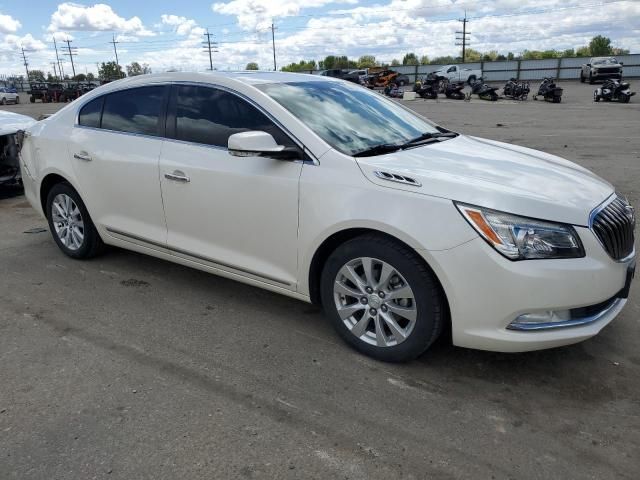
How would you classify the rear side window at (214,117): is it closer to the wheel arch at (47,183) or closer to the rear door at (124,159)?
the rear door at (124,159)

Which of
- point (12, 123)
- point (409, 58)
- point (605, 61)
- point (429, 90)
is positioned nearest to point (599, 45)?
point (409, 58)

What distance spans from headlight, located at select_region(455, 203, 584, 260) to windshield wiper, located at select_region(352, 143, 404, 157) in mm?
839

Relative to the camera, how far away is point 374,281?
10.4 feet

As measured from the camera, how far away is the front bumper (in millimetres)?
2727

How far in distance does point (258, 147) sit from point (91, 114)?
2210mm

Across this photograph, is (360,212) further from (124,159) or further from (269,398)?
(124,159)

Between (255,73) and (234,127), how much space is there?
740 millimetres

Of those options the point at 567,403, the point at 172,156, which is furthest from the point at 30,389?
the point at 567,403

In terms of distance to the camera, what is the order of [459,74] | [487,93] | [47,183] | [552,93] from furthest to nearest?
1. [459,74]
2. [487,93]
3. [552,93]
4. [47,183]

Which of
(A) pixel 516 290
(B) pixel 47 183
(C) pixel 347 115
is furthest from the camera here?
(B) pixel 47 183

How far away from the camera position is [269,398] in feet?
9.61

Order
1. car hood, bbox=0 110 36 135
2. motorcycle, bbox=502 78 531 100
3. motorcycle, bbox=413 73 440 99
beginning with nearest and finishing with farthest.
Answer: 1. car hood, bbox=0 110 36 135
2. motorcycle, bbox=502 78 531 100
3. motorcycle, bbox=413 73 440 99

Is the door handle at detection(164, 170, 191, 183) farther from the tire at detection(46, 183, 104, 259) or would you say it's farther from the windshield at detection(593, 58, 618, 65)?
the windshield at detection(593, 58, 618, 65)

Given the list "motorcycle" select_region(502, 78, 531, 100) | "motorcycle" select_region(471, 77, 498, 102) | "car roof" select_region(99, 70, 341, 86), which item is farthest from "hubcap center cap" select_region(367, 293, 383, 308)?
"motorcycle" select_region(502, 78, 531, 100)
